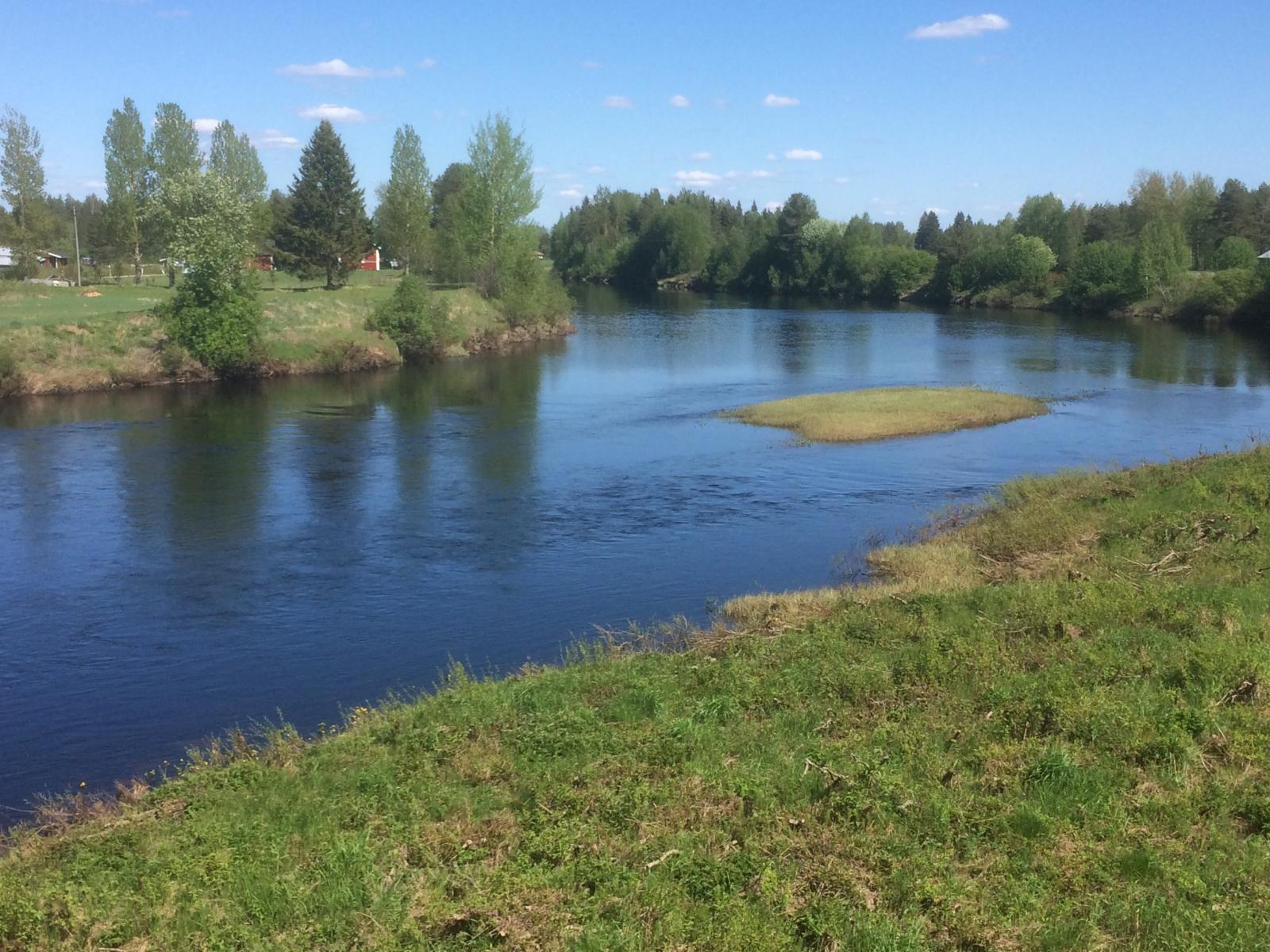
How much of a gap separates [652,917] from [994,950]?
8.02 ft

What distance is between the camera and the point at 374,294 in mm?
69875

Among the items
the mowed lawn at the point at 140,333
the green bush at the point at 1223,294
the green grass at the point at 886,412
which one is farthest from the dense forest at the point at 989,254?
the mowed lawn at the point at 140,333

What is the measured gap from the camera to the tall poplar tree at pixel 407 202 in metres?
96.6

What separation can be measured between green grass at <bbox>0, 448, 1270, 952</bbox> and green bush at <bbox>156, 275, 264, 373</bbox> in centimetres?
4223

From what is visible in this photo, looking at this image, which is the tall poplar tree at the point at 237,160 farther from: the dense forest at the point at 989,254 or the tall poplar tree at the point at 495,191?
the dense forest at the point at 989,254

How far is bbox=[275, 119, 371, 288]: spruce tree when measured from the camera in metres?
75.6

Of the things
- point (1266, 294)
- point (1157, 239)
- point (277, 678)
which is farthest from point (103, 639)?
point (1157, 239)

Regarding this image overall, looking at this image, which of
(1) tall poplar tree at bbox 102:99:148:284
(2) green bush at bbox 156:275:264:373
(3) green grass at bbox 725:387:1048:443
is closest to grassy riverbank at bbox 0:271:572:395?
(2) green bush at bbox 156:275:264:373

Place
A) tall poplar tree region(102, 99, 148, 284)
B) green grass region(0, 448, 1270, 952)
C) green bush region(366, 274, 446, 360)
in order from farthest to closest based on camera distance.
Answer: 1. tall poplar tree region(102, 99, 148, 284)
2. green bush region(366, 274, 446, 360)
3. green grass region(0, 448, 1270, 952)

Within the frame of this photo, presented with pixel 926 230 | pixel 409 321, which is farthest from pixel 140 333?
→ pixel 926 230

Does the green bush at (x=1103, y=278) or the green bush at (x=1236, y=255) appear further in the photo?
the green bush at (x=1103, y=278)

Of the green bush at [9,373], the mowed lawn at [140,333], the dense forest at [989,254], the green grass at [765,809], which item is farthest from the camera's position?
the dense forest at [989,254]

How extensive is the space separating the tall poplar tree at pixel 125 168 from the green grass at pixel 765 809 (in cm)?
8188

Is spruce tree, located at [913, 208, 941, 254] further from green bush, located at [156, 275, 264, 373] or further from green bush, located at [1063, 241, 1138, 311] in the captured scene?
green bush, located at [156, 275, 264, 373]
